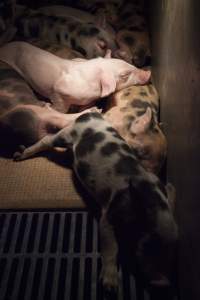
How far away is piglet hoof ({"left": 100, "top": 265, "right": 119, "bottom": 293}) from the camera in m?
1.92

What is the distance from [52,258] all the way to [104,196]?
413mm

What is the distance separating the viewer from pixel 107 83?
2885mm

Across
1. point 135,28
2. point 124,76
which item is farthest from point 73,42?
point 124,76

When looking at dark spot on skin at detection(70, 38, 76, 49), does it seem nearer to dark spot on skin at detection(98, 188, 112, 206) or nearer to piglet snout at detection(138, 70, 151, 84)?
piglet snout at detection(138, 70, 151, 84)

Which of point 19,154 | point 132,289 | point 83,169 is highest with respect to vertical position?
point 83,169

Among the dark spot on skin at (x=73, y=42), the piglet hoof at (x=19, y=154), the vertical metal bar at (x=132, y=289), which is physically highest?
the dark spot on skin at (x=73, y=42)

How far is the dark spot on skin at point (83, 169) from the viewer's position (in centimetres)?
228

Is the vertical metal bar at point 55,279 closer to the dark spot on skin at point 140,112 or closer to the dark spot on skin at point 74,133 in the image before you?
the dark spot on skin at point 74,133

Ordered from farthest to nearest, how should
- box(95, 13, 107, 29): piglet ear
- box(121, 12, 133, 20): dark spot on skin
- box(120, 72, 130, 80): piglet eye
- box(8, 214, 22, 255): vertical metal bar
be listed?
box(121, 12, 133, 20): dark spot on skin
box(95, 13, 107, 29): piglet ear
box(120, 72, 130, 80): piglet eye
box(8, 214, 22, 255): vertical metal bar

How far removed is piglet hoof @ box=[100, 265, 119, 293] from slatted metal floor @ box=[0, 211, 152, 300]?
4 centimetres

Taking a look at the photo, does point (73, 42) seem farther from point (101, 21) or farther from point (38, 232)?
point (38, 232)

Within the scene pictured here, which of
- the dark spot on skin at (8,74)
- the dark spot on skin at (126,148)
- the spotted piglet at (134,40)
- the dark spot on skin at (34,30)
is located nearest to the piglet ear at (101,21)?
the spotted piglet at (134,40)

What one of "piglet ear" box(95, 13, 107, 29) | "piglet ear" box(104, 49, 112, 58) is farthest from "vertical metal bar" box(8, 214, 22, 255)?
"piglet ear" box(95, 13, 107, 29)

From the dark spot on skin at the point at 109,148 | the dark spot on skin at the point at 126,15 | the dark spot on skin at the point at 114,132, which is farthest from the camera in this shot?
the dark spot on skin at the point at 126,15
